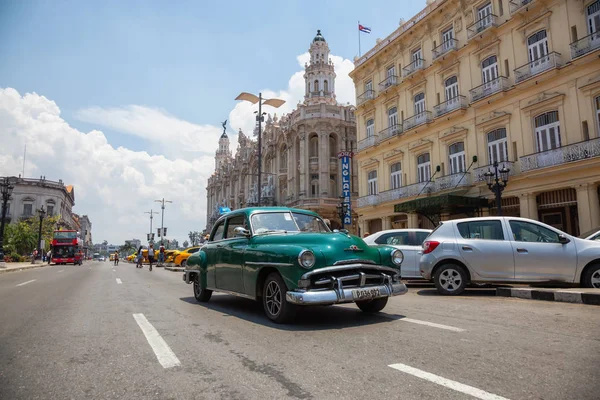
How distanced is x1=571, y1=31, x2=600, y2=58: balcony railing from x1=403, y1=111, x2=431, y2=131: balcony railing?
8.03 meters

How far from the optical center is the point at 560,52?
17.2m

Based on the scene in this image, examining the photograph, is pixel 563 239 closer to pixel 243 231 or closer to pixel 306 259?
pixel 306 259

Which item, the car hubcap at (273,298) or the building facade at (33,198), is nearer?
the car hubcap at (273,298)

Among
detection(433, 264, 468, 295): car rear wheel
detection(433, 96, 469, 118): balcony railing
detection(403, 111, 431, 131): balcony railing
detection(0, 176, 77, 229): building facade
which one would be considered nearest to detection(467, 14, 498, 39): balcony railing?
detection(433, 96, 469, 118): balcony railing

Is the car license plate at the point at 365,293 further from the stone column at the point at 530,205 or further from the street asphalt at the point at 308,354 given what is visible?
the stone column at the point at 530,205

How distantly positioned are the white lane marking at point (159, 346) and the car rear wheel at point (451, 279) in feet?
20.4

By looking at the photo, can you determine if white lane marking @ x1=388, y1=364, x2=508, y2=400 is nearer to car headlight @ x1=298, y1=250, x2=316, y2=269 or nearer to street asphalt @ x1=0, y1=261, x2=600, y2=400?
street asphalt @ x1=0, y1=261, x2=600, y2=400

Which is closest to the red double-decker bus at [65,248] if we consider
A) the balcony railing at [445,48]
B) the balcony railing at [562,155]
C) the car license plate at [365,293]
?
the balcony railing at [445,48]

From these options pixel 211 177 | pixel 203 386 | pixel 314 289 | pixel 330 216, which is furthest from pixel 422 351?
pixel 211 177

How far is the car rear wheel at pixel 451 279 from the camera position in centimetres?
863

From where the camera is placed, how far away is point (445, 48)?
22922 millimetres

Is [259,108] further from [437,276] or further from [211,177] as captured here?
[211,177]

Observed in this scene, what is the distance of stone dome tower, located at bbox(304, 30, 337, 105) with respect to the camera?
4812 centimetres

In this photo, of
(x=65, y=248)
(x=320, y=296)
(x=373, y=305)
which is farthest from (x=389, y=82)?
(x=65, y=248)
